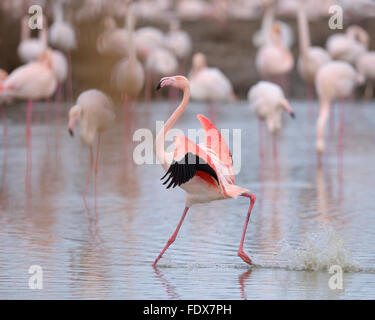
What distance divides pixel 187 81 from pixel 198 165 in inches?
33.3

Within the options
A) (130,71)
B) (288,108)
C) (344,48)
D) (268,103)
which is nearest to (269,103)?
(268,103)

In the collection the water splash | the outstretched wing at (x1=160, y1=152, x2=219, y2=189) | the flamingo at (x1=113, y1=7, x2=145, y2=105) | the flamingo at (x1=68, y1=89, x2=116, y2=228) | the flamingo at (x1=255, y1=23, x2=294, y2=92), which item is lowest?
the water splash

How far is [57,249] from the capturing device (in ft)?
23.6

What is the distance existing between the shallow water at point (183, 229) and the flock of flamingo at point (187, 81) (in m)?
0.32

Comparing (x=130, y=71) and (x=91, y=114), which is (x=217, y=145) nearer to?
(x=91, y=114)

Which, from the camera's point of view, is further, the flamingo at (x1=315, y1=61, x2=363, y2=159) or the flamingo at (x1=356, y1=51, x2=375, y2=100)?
the flamingo at (x1=356, y1=51, x2=375, y2=100)

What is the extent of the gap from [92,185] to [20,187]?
30.1 inches

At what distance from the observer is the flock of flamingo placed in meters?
6.55

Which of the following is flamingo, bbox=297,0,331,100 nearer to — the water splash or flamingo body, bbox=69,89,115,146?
flamingo body, bbox=69,89,115,146

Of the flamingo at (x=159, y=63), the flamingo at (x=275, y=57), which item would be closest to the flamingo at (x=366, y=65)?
the flamingo at (x=275, y=57)

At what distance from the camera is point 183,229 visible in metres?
8.07

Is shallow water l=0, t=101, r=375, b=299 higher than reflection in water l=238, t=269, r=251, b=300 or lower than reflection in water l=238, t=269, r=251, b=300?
higher

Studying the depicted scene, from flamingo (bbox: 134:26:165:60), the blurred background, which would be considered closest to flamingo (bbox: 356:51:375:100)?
the blurred background

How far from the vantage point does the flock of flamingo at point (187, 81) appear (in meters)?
6.55
